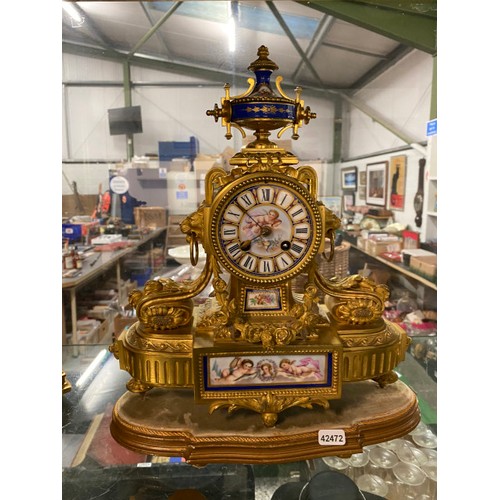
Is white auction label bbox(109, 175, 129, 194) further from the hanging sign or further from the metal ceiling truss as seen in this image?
the hanging sign

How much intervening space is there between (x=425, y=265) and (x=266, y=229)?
1.63m

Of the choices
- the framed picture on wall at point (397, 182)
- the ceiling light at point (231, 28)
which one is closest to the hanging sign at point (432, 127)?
the framed picture on wall at point (397, 182)

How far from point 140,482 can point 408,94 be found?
242 cm

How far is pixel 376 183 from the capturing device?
106 inches

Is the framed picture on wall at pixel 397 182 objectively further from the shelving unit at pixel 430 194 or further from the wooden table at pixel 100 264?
the wooden table at pixel 100 264

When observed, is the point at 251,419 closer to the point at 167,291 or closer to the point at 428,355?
the point at 167,291

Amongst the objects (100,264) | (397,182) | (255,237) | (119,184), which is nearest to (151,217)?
(119,184)

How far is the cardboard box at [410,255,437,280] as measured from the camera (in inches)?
103

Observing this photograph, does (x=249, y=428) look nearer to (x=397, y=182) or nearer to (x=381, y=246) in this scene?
(x=381, y=246)

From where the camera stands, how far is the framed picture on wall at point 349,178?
259 centimetres

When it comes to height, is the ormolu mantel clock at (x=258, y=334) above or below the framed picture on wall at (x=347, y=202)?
below

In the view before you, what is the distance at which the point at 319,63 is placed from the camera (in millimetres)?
2396

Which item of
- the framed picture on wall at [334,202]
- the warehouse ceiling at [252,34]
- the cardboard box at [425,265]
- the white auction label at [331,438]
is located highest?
the warehouse ceiling at [252,34]

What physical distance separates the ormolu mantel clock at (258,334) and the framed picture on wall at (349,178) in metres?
1.19
